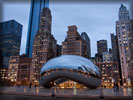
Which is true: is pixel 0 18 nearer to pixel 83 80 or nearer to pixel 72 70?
pixel 72 70

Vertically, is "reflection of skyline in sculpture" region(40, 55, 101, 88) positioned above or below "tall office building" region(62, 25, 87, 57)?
below

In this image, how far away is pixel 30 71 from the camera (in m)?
137

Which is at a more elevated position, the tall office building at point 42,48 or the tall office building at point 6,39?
the tall office building at point 42,48

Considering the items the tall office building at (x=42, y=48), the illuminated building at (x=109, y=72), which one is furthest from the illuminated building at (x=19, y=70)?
the illuminated building at (x=109, y=72)

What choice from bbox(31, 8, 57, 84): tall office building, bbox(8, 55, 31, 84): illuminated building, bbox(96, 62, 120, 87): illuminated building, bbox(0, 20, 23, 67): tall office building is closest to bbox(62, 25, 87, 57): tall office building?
bbox(31, 8, 57, 84): tall office building

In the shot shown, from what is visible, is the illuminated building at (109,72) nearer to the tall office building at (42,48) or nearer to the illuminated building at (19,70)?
the tall office building at (42,48)

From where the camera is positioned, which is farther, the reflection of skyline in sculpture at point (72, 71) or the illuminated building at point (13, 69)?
the illuminated building at point (13, 69)

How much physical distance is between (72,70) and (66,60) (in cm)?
234

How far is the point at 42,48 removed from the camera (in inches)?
5738

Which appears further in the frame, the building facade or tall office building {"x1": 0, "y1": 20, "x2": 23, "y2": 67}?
the building facade

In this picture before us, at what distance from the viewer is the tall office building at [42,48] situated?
13611cm

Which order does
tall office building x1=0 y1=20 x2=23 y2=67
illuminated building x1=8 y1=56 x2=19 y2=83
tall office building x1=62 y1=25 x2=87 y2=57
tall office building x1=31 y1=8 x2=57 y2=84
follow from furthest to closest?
illuminated building x1=8 y1=56 x2=19 y2=83 → tall office building x1=31 y1=8 x2=57 y2=84 → tall office building x1=62 y1=25 x2=87 y2=57 → tall office building x1=0 y1=20 x2=23 y2=67

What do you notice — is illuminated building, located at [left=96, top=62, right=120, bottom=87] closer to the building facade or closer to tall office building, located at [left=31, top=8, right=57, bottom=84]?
tall office building, located at [left=31, top=8, right=57, bottom=84]

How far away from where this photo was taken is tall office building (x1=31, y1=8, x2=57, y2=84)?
136 meters
